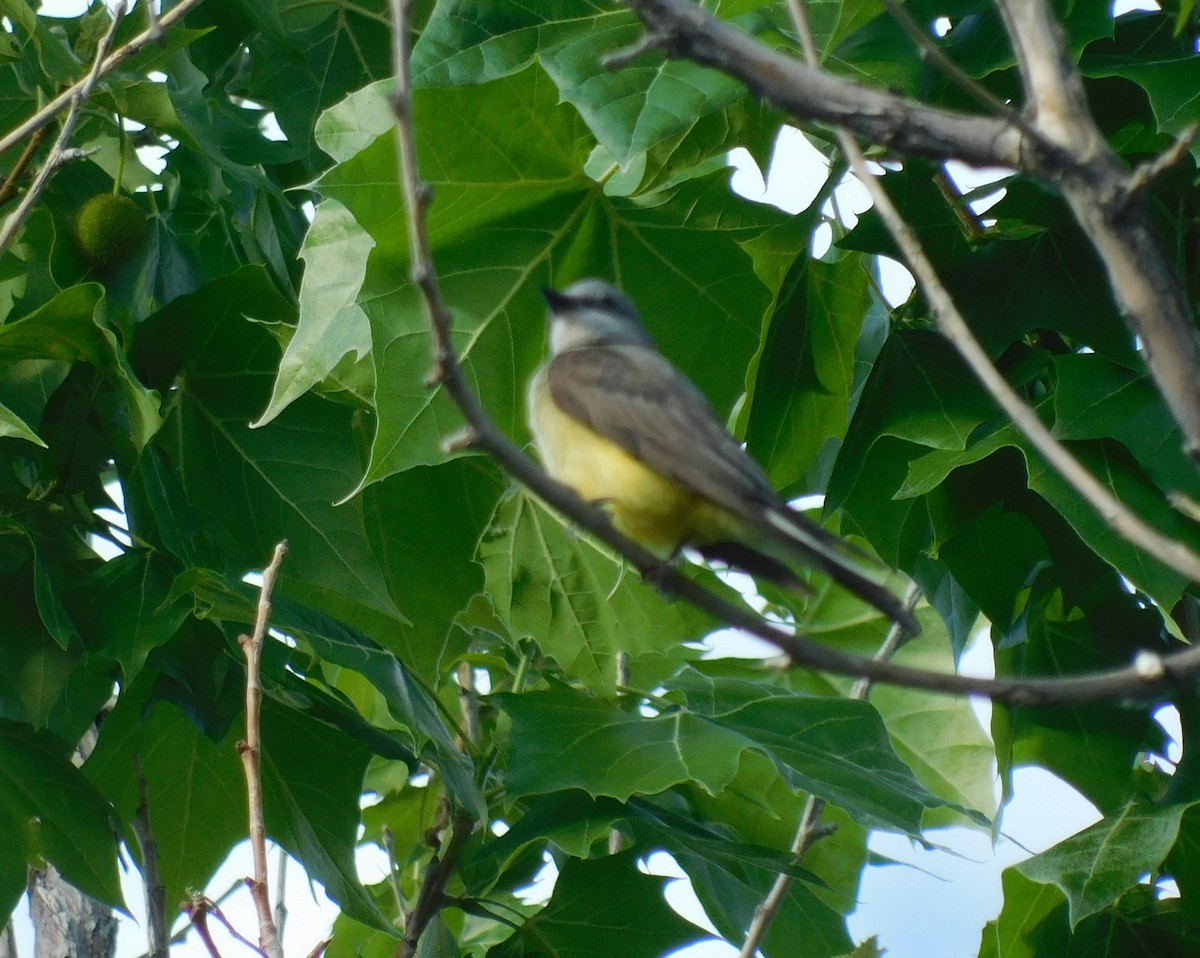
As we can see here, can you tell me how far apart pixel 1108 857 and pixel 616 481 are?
135cm

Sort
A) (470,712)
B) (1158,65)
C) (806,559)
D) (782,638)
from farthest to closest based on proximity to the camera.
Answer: (470,712)
(1158,65)
(806,559)
(782,638)

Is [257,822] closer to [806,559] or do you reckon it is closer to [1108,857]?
[806,559]

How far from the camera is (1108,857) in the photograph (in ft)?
10.1

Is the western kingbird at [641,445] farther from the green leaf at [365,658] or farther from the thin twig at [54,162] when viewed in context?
the thin twig at [54,162]

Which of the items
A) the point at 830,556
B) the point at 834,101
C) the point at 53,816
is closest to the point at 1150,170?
the point at 834,101

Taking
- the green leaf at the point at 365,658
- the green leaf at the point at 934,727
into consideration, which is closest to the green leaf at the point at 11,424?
the green leaf at the point at 365,658

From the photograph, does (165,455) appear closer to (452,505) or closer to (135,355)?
(135,355)

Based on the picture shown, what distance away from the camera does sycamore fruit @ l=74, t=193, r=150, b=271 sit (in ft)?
12.6

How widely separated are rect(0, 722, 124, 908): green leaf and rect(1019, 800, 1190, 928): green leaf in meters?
2.38

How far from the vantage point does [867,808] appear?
127 inches

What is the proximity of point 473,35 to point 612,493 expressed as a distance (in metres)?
1.07

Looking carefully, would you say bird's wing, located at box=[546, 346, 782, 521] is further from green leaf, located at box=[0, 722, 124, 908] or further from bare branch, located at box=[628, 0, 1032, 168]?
green leaf, located at box=[0, 722, 124, 908]

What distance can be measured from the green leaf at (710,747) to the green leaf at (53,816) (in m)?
1.22

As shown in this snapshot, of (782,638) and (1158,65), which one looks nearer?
(782,638)
